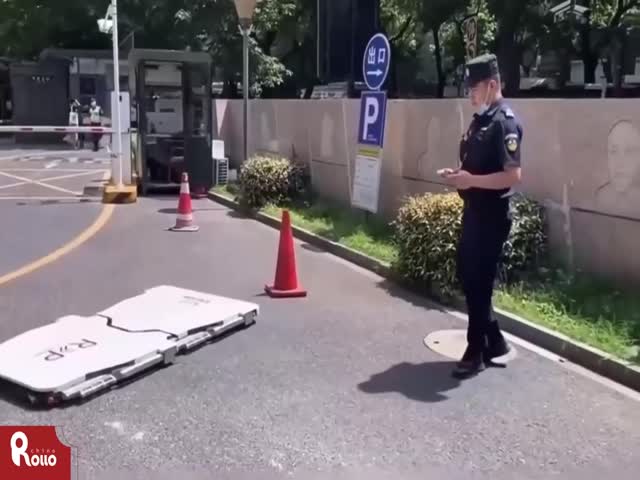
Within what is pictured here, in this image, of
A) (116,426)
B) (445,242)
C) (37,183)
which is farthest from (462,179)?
(37,183)

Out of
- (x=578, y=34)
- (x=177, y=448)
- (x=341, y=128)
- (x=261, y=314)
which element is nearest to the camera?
(x=177, y=448)

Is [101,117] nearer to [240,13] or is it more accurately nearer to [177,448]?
[240,13]

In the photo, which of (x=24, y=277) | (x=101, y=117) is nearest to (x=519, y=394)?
(x=24, y=277)

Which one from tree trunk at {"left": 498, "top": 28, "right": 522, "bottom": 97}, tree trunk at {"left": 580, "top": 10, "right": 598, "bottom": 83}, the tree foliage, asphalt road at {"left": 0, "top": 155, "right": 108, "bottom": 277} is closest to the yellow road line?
asphalt road at {"left": 0, "top": 155, "right": 108, "bottom": 277}

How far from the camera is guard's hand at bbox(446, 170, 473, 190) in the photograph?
4879 mm

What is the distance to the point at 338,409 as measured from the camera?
4602 mm

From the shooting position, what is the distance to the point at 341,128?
11.6 m

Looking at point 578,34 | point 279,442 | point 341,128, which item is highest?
point 578,34

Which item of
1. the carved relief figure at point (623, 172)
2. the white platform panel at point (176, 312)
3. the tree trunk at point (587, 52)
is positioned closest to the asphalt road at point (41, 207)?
the white platform panel at point (176, 312)

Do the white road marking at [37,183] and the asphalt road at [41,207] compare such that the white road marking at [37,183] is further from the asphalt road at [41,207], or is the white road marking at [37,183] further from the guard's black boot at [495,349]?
the guard's black boot at [495,349]

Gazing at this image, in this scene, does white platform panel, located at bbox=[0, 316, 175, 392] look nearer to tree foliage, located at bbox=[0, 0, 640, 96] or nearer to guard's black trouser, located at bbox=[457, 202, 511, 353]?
guard's black trouser, located at bbox=[457, 202, 511, 353]

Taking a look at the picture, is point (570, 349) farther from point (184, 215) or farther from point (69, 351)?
point (184, 215)

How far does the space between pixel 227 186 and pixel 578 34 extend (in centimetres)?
2287

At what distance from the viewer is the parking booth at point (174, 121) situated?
14.2 m
